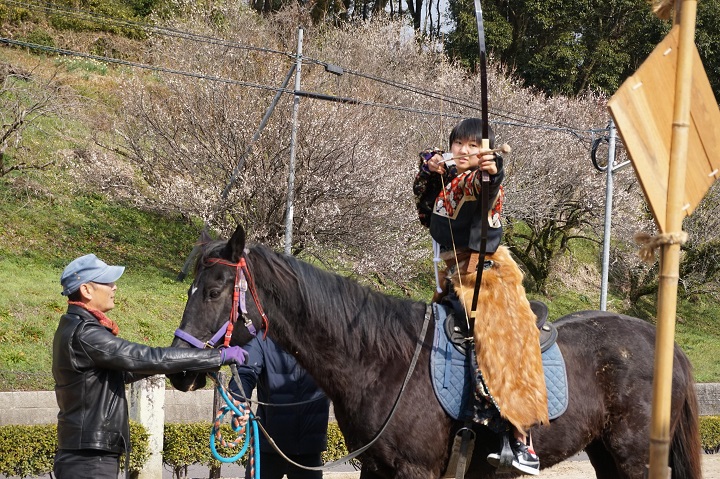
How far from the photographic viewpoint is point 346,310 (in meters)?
4.59

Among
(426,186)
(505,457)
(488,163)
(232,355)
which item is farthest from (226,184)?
(488,163)

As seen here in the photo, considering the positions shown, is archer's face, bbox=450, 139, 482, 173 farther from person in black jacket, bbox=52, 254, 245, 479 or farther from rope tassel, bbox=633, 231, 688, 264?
rope tassel, bbox=633, 231, 688, 264

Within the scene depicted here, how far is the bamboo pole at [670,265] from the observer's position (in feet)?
8.34

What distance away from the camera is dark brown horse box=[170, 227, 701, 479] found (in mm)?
4367

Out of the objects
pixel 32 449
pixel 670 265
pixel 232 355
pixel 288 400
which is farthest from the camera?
pixel 32 449

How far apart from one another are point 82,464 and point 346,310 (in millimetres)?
1624

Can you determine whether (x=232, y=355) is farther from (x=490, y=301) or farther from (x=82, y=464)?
(x=490, y=301)

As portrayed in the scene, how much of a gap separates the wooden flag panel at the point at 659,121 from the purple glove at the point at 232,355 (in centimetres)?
241

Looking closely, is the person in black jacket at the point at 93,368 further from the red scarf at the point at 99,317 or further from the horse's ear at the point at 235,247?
the horse's ear at the point at 235,247

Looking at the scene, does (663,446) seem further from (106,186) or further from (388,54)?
(388,54)

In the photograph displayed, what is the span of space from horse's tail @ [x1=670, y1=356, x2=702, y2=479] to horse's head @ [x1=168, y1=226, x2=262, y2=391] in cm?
298

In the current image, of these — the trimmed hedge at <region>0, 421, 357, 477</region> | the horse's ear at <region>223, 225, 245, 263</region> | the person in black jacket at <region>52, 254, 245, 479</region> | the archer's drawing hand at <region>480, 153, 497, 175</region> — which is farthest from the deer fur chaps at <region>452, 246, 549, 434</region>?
the trimmed hedge at <region>0, 421, 357, 477</region>

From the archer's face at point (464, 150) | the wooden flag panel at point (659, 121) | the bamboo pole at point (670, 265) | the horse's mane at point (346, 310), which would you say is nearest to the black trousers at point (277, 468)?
the horse's mane at point (346, 310)

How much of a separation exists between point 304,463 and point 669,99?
3639mm
